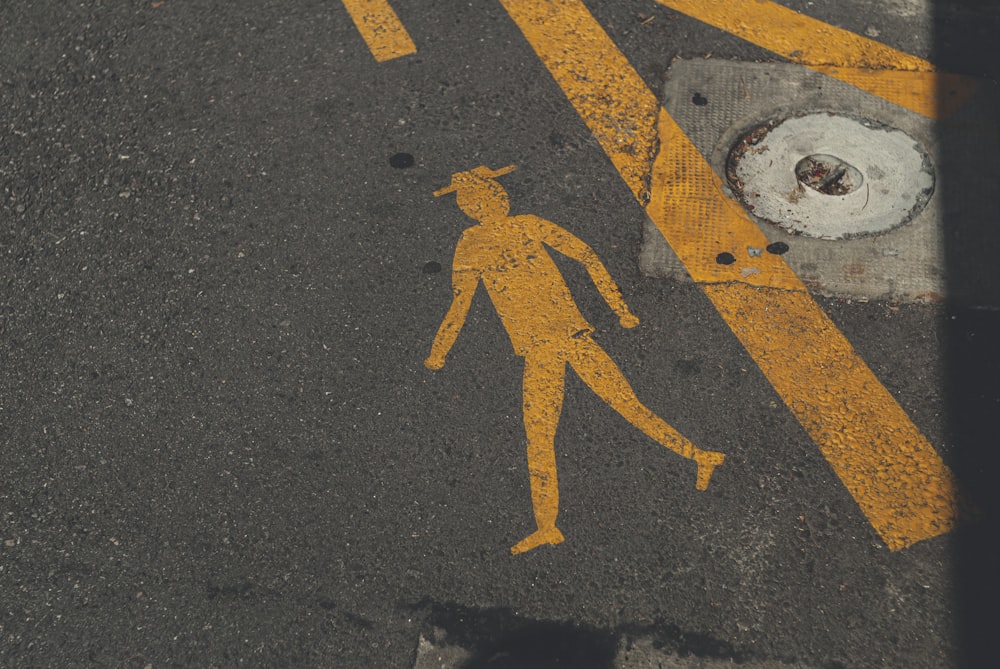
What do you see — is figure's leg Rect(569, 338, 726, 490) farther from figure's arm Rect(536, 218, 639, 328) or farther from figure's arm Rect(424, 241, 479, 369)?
figure's arm Rect(424, 241, 479, 369)

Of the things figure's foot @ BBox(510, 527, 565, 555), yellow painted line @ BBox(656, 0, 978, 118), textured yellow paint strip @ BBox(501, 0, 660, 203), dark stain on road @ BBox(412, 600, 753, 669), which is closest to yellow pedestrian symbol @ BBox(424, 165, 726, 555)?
figure's foot @ BBox(510, 527, 565, 555)

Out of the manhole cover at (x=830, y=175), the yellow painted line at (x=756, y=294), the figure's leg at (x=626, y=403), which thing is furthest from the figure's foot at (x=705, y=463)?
the manhole cover at (x=830, y=175)

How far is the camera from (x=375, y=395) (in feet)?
12.8

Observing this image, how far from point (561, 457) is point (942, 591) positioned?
60.7 inches

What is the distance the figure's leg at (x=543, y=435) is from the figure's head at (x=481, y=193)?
87 cm

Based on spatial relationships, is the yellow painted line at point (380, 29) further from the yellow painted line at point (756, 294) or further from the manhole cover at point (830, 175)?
the manhole cover at point (830, 175)

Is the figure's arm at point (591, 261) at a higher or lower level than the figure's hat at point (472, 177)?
lower

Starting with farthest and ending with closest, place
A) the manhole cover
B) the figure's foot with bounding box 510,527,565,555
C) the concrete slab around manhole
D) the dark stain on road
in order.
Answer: the manhole cover < the concrete slab around manhole < the figure's foot with bounding box 510,527,565,555 < the dark stain on road

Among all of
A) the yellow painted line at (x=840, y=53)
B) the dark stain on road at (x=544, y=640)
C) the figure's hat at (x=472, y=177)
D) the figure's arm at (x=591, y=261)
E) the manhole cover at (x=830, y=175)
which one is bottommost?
the dark stain on road at (x=544, y=640)

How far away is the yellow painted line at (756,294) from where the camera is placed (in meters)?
3.56

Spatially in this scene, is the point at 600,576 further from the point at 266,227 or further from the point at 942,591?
the point at 266,227

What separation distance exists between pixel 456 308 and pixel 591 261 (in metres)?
0.69

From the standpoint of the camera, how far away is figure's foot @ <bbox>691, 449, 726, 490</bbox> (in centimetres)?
359

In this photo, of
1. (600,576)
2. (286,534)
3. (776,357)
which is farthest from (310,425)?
(776,357)
